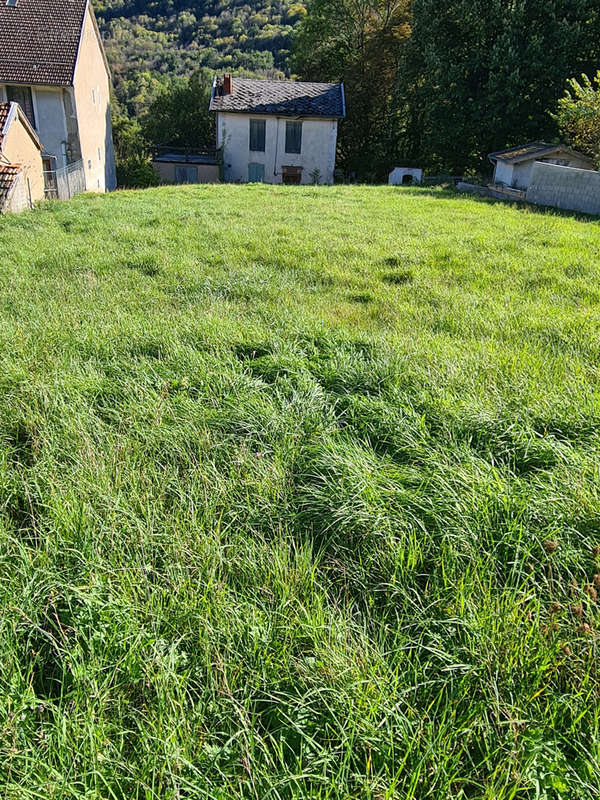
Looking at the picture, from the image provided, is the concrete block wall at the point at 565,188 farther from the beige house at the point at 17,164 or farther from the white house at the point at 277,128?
the white house at the point at 277,128

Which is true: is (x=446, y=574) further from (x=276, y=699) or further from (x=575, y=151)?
(x=575, y=151)

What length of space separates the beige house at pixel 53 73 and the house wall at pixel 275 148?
24.8 ft

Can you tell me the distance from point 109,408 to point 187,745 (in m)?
2.16

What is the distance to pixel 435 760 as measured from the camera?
1331mm

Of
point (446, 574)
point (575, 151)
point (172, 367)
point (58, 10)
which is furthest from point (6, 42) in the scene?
point (446, 574)

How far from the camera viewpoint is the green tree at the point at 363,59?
1248 inches

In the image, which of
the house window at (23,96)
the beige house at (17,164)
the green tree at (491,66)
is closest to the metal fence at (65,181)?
the beige house at (17,164)

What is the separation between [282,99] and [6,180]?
2094 centimetres

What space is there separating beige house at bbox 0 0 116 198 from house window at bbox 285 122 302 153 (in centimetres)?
1042

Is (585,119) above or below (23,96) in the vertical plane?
below

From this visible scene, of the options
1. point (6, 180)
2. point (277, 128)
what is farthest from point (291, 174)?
point (6, 180)

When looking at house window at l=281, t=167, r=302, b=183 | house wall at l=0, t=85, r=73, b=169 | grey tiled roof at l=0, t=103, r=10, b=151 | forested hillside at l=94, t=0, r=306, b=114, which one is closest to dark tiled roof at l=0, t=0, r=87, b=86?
house wall at l=0, t=85, r=73, b=169

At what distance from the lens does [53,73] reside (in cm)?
2145

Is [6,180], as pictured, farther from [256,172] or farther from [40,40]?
[256,172]
